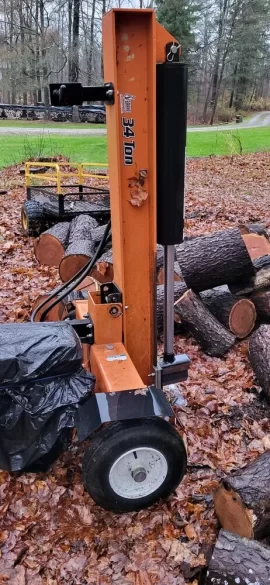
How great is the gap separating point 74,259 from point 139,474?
3.71 m

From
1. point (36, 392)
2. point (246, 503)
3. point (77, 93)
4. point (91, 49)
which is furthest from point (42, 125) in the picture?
point (246, 503)

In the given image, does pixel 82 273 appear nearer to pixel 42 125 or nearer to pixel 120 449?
pixel 120 449

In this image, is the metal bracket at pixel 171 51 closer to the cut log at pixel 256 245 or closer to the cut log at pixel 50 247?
the cut log at pixel 256 245

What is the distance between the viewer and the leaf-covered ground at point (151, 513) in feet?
9.09

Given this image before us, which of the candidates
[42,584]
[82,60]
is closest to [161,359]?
[42,584]

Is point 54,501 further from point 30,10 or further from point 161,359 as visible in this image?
point 30,10

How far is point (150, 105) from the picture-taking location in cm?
279

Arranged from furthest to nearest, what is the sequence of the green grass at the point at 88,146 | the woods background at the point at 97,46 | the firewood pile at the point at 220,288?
the woods background at the point at 97,46, the green grass at the point at 88,146, the firewood pile at the point at 220,288

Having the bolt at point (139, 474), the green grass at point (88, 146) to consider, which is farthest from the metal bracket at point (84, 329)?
the green grass at point (88, 146)

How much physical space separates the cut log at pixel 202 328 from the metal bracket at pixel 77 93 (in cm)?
251

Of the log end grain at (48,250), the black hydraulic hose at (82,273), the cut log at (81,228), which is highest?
the black hydraulic hose at (82,273)

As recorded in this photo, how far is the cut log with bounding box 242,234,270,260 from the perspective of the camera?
5.55m

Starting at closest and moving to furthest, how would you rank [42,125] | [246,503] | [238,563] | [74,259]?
1. [238,563]
2. [246,503]
3. [74,259]
4. [42,125]

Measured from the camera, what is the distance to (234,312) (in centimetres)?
504
